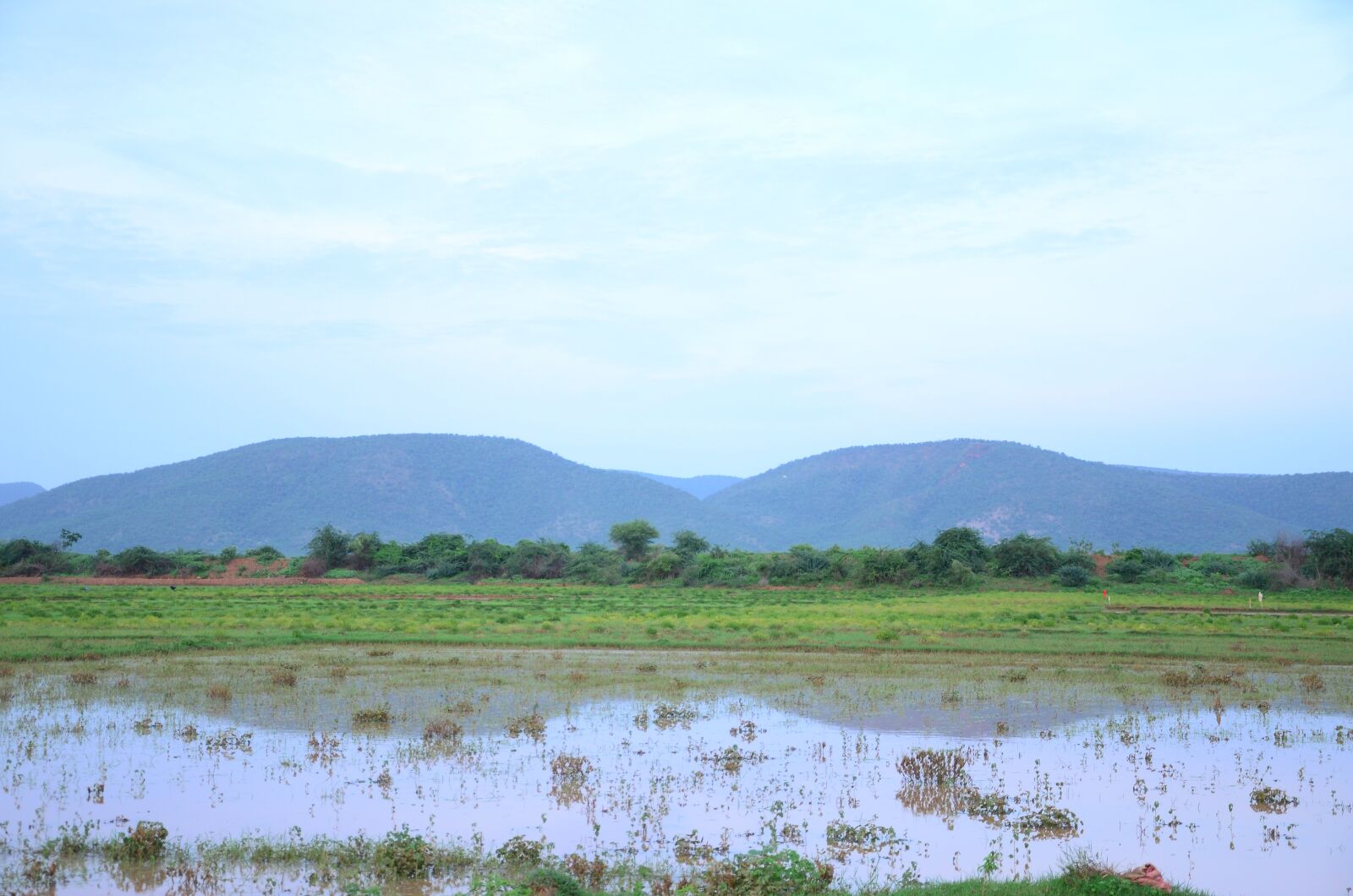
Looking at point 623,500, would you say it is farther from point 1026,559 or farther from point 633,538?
point 1026,559

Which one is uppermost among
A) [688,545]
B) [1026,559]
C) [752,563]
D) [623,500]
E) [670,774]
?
[623,500]

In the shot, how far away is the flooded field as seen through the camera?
10836 mm

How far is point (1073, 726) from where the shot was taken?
59.4 ft

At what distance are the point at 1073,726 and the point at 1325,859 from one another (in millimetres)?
6952

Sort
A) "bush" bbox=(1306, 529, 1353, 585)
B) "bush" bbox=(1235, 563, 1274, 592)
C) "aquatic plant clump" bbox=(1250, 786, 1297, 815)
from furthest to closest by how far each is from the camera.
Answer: "bush" bbox=(1235, 563, 1274, 592), "bush" bbox=(1306, 529, 1353, 585), "aquatic plant clump" bbox=(1250, 786, 1297, 815)

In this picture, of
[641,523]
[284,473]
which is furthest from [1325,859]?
[284,473]

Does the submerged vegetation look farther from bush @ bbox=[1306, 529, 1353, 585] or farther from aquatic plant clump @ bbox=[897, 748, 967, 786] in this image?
aquatic plant clump @ bbox=[897, 748, 967, 786]

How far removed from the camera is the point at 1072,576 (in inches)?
2362

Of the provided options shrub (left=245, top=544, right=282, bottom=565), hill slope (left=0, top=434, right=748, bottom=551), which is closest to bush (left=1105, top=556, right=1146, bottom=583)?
shrub (left=245, top=544, right=282, bottom=565)

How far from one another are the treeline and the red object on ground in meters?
51.2

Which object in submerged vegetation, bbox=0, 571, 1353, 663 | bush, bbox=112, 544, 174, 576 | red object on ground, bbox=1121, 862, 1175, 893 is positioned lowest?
submerged vegetation, bbox=0, 571, 1353, 663

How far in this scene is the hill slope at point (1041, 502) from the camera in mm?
135625

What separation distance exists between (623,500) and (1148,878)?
575 feet

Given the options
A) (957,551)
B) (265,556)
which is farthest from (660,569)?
(265,556)
